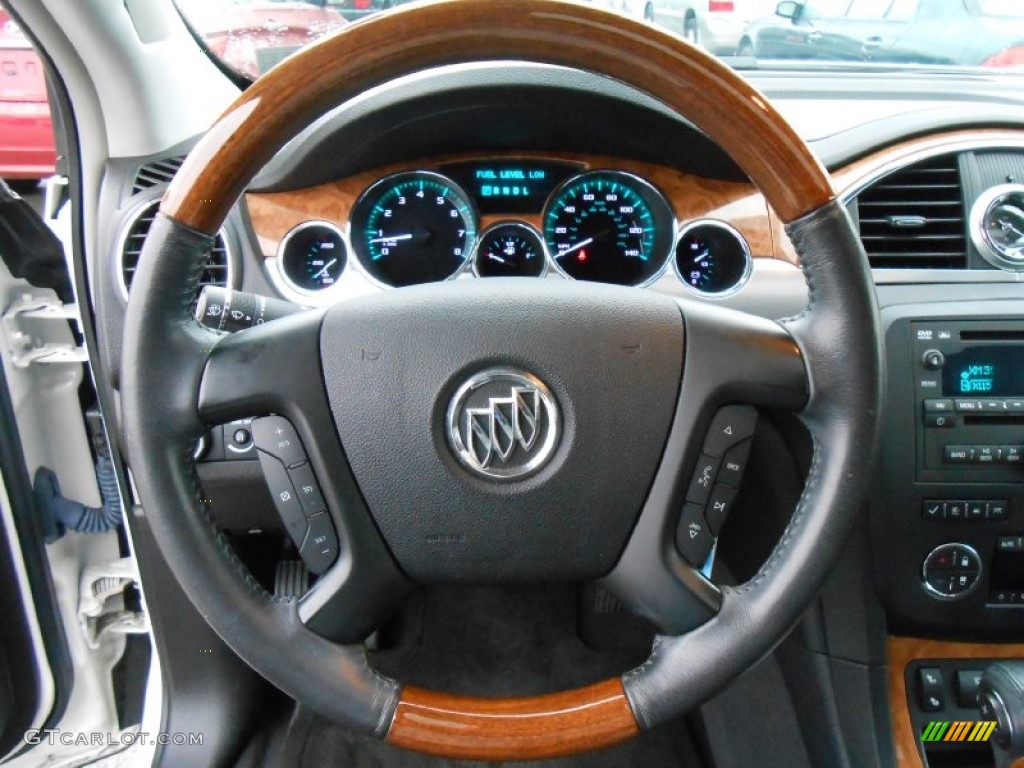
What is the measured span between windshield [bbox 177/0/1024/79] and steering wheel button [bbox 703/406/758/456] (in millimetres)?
804

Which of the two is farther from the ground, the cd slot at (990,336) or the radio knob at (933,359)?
the cd slot at (990,336)

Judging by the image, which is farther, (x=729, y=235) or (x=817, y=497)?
(x=729, y=235)

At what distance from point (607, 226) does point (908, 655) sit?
89cm

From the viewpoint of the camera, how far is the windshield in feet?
4.95

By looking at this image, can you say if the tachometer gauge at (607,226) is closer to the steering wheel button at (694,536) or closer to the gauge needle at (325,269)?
the gauge needle at (325,269)

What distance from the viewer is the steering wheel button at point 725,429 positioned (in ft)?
3.22

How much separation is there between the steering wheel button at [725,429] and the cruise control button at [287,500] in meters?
0.45

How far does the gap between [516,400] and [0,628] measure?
4.29ft

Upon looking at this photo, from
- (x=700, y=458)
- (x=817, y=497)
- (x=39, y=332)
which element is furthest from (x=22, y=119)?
(x=817, y=497)

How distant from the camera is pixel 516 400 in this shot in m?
0.95

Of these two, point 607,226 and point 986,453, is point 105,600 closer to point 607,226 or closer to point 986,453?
point 607,226

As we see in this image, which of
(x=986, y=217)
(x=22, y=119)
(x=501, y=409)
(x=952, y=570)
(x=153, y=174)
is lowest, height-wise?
(x=952, y=570)

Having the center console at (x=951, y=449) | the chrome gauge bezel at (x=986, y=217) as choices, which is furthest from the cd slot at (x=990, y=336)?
the chrome gauge bezel at (x=986, y=217)

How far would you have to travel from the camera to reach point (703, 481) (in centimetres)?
98
